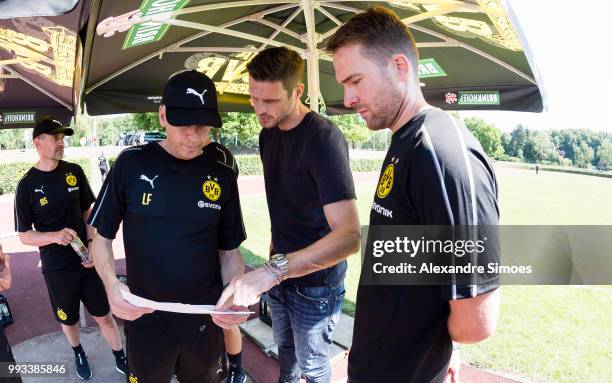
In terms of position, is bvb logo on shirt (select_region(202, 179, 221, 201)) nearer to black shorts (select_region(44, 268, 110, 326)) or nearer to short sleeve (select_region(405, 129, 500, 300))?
short sleeve (select_region(405, 129, 500, 300))

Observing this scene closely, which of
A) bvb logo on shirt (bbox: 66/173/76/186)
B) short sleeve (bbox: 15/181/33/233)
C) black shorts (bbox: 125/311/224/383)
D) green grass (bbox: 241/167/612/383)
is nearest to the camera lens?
black shorts (bbox: 125/311/224/383)

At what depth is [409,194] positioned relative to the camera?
1.12m

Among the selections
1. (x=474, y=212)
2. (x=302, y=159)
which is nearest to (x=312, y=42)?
(x=302, y=159)

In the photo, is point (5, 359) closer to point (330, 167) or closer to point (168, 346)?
point (168, 346)

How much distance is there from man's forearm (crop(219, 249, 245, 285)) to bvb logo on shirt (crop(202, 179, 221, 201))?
1.19 feet

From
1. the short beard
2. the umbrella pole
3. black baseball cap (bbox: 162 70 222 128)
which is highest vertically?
the umbrella pole

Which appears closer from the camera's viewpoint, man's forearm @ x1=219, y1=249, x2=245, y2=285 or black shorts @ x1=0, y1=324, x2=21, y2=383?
black shorts @ x1=0, y1=324, x2=21, y2=383

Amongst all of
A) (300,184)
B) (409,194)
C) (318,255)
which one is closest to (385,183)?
(409,194)

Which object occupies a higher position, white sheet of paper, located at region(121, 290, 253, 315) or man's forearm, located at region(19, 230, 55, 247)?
man's forearm, located at region(19, 230, 55, 247)

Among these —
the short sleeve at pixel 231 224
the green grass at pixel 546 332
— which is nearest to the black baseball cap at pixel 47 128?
the short sleeve at pixel 231 224

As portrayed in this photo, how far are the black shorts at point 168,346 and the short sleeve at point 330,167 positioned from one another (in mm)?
1001

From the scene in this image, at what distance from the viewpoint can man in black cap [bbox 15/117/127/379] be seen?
3.16m

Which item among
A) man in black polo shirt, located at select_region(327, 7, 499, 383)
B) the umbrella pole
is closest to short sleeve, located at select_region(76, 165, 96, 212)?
the umbrella pole

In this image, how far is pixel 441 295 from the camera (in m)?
1.10
